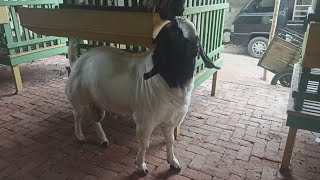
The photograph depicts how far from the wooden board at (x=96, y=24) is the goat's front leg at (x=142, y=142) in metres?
0.72

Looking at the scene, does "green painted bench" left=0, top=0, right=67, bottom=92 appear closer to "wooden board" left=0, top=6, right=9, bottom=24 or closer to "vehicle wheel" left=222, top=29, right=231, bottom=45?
"wooden board" left=0, top=6, right=9, bottom=24

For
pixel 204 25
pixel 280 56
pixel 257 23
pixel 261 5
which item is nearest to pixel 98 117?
pixel 204 25

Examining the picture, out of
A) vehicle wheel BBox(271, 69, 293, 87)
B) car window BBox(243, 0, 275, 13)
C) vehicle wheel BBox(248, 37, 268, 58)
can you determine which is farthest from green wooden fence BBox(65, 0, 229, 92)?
car window BBox(243, 0, 275, 13)

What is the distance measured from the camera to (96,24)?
234 centimetres

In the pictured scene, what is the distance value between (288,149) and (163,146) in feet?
4.19

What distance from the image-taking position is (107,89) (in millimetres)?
2436

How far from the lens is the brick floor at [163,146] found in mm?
2549

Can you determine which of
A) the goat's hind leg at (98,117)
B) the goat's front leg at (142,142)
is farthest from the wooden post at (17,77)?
the goat's front leg at (142,142)

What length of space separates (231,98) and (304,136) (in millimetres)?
1324

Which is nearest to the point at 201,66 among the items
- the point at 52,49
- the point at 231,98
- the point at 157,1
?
the point at 231,98

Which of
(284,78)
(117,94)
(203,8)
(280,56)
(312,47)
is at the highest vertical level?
(203,8)

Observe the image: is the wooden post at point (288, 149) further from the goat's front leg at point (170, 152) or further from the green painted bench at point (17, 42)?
the green painted bench at point (17, 42)

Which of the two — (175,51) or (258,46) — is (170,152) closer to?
(175,51)

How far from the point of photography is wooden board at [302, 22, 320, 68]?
6.74ft
